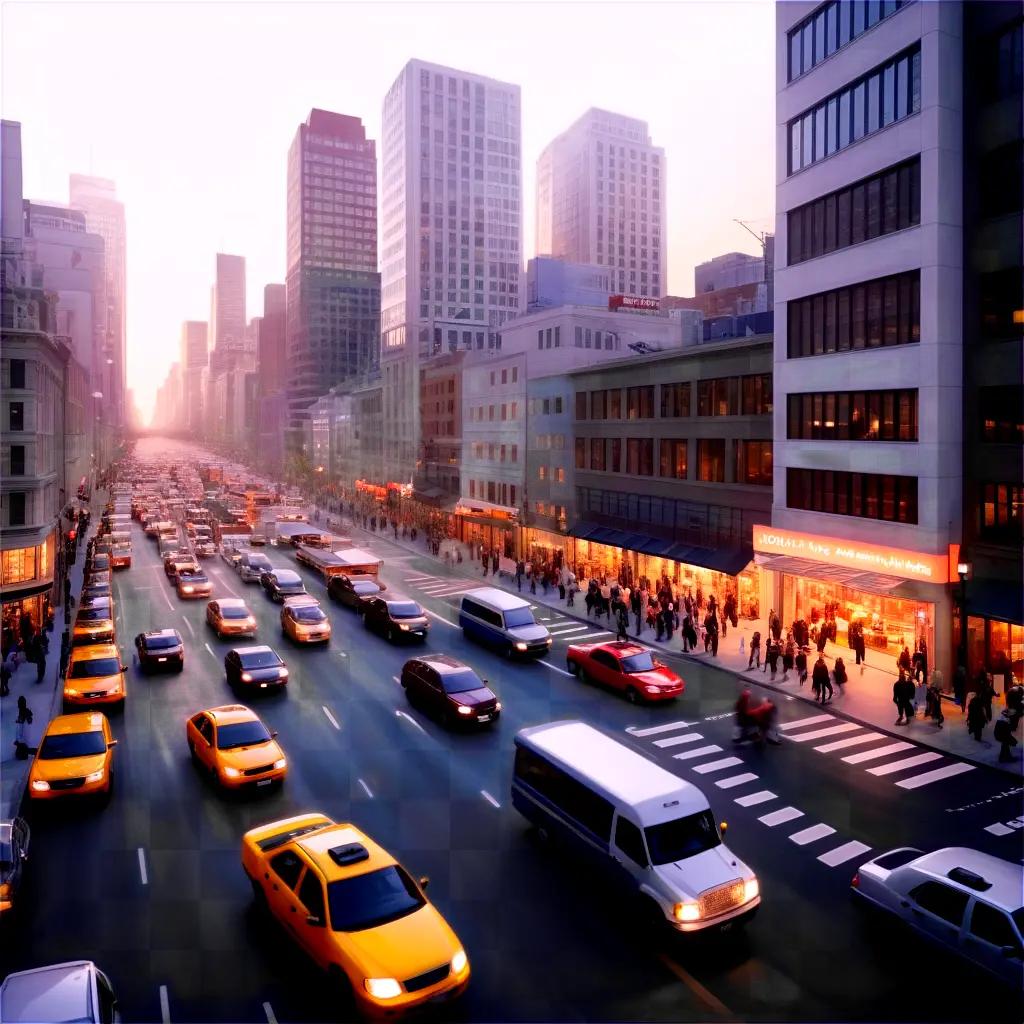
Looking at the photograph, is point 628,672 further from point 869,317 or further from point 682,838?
point 869,317

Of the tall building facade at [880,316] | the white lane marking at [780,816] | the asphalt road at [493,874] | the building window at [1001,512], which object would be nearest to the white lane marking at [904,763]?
the asphalt road at [493,874]

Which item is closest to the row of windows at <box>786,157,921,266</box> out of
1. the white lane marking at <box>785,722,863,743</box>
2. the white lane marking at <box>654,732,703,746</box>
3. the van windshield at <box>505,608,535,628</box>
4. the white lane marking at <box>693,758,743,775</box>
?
the white lane marking at <box>785,722,863,743</box>

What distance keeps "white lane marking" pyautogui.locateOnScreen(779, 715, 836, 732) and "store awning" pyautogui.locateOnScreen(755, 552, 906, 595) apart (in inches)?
254

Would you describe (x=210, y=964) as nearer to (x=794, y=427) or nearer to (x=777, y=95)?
(x=794, y=427)

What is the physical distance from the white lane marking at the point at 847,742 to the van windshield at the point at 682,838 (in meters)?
9.29

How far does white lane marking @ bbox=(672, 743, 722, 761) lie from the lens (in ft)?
69.2

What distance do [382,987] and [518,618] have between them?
21.3 metres

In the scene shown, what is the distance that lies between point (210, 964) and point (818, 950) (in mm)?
9063

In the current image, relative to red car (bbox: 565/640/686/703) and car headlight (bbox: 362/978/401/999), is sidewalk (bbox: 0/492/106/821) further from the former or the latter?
red car (bbox: 565/640/686/703)

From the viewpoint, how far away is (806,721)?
2423cm

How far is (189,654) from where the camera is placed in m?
31.6

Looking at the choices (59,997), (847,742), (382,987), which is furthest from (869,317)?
(59,997)

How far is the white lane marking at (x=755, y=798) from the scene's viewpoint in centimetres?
1814

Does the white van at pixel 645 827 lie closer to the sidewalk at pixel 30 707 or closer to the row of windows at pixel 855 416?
the sidewalk at pixel 30 707
